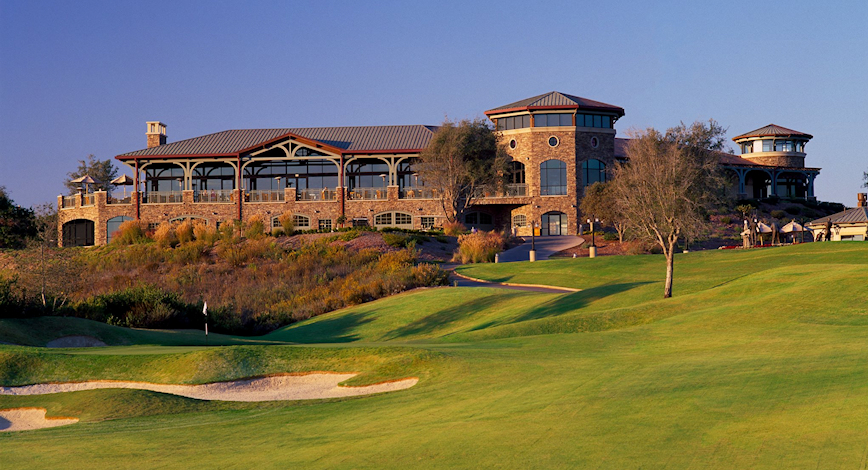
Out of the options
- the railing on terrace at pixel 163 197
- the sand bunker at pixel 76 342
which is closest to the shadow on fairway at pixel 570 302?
the sand bunker at pixel 76 342

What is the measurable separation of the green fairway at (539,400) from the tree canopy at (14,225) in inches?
1644

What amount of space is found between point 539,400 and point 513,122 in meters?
54.7

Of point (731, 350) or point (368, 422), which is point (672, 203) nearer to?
point (731, 350)

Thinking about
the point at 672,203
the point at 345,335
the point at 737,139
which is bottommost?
the point at 345,335

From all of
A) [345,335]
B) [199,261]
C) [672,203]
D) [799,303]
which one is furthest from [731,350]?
[199,261]

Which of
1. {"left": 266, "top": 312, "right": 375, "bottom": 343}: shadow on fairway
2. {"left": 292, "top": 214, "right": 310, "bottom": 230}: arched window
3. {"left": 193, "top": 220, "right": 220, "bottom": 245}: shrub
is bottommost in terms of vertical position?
{"left": 266, "top": 312, "right": 375, "bottom": 343}: shadow on fairway

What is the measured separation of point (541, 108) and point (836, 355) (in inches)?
2005

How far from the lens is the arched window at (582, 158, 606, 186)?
2442 inches

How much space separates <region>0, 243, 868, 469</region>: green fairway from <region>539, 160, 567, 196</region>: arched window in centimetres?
4058

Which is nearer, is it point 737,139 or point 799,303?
point 799,303

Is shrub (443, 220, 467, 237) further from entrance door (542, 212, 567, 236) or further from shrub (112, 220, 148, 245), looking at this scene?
shrub (112, 220, 148, 245)

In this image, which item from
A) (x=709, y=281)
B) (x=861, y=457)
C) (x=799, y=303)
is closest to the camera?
(x=861, y=457)

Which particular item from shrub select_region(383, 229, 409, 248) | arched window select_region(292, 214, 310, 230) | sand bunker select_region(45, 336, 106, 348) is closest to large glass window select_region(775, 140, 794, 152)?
arched window select_region(292, 214, 310, 230)

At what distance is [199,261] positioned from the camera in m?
45.8
